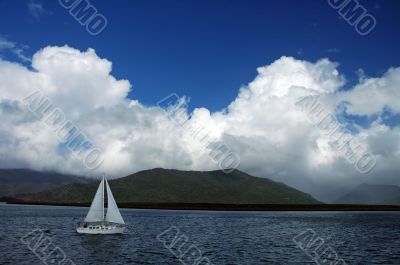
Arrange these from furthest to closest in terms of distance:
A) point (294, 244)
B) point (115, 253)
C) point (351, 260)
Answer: point (294, 244) → point (115, 253) → point (351, 260)

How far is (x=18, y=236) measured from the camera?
82.8 meters

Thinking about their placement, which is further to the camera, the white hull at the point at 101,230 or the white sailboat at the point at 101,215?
the white hull at the point at 101,230

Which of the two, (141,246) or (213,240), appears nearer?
(141,246)

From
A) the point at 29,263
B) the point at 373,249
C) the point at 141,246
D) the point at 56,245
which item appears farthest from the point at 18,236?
the point at 373,249

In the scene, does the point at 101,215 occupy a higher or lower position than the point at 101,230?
higher

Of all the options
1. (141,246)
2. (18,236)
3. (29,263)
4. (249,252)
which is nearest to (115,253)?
(141,246)

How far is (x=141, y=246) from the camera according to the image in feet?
236

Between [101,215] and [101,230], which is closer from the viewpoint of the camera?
[101,230]

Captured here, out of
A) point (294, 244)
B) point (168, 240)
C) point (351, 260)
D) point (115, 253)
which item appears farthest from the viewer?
point (168, 240)

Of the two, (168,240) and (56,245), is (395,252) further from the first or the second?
(56,245)

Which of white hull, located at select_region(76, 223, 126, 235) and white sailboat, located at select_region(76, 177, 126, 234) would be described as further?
white hull, located at select_region(76, 223, 126, 235)

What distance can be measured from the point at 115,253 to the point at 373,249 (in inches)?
1598

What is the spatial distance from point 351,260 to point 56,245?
144ft

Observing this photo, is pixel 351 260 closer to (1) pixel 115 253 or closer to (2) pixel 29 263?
(1) pixel 115 253
